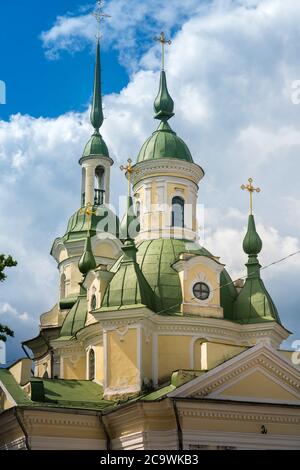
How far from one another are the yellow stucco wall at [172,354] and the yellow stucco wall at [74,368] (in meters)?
4.71

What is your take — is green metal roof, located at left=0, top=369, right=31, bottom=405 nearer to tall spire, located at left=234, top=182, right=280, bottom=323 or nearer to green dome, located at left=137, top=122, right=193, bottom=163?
tall spire, located at left=234, top=182, right=280, bottom=323

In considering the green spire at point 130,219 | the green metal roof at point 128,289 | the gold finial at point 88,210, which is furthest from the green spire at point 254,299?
the gold finial at point 88,210

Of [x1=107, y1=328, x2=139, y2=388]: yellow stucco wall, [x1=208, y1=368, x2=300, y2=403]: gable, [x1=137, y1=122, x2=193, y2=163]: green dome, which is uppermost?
[x1=137, y1=122, x2=193, y2=163]: green dome

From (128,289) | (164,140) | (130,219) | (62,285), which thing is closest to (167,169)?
(164,140)

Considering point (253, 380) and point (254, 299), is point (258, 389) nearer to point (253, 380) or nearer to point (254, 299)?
point (253, 380)

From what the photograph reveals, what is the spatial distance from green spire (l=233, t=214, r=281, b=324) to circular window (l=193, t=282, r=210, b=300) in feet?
6.48

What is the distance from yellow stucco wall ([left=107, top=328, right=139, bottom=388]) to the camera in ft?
109

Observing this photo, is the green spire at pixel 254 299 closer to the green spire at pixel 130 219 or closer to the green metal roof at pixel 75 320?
the green spire at pixel 130 219

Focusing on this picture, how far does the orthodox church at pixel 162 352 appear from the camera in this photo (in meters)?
30.7

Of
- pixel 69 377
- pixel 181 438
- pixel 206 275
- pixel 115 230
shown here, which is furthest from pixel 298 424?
pixel 115 230

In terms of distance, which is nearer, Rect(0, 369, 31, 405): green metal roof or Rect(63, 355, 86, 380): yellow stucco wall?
Rect(0, 369, 31, 405): green metal roof

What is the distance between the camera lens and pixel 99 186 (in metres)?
50.9

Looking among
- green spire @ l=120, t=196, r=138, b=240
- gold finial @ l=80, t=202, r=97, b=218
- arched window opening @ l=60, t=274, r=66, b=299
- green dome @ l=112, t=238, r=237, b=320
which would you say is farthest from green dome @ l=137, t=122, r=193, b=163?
arched window opening @ l=60, t=274, r=66, b=299

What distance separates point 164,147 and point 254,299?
798 centimetres
